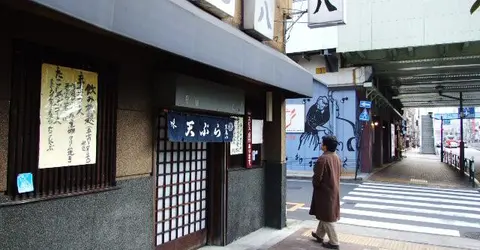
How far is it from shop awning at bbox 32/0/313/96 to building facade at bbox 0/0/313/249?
0.01m

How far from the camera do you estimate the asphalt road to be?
32.3 ft

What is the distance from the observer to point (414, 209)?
1201 cm

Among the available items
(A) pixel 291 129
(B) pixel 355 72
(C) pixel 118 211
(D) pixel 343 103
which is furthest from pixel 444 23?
(C) pixel 118 211

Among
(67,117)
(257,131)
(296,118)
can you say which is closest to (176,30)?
(67,117)

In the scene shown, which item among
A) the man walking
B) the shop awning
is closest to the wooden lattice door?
the shop awning

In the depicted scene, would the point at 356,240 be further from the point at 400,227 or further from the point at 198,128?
the point at 198,128

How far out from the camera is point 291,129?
23.6m

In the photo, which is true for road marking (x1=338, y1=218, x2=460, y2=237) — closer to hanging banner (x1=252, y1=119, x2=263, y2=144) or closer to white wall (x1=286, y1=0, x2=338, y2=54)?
hanging banner (x1=252, y1=119, x2=263, y2=144)

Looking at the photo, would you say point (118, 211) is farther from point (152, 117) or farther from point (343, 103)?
point (343, 103)

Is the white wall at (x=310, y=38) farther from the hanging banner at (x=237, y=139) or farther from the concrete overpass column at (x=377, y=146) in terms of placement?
the hanging banner at (x=237, y=139)

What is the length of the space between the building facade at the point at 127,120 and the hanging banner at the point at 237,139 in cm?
4

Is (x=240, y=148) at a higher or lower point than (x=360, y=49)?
lower

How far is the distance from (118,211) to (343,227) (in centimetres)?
633

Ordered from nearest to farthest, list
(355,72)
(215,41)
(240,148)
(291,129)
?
(215,41) < (240,148) < (355,72) < (291,129)
